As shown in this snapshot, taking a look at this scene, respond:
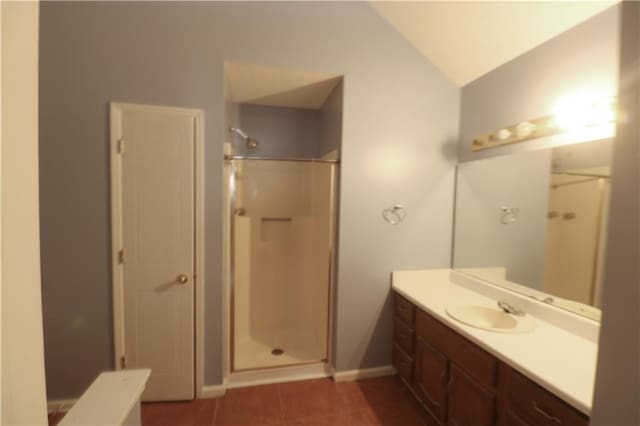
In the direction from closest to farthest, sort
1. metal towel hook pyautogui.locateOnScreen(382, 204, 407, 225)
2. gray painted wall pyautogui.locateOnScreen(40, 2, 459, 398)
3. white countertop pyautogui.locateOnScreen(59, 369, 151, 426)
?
white countertop pyautogui.locateOnScreen(59, 369, 151, 426)
gray painted wall pyautogui.locateOnScreen(40, 2, 459, 398)
metal towel hook pyautogui.locateOnScreen(382, 204, 407, 225)

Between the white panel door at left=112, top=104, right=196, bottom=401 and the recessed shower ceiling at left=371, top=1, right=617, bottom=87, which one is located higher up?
the recessed shower ceiling at left=371, top=1, right=617, bottom=87

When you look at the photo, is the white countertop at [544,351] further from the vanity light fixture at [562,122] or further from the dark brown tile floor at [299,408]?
the vanity light fixture at [562,122]

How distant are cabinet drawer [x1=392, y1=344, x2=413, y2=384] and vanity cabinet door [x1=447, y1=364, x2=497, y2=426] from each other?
424mm

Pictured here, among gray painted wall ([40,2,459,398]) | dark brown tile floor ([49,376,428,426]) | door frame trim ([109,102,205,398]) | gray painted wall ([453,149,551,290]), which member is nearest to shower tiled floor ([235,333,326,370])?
dark brown tile floor ([49,376,428,426])

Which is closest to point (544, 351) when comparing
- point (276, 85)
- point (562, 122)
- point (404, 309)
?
point (404, 309)

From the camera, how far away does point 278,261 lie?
2934 mm

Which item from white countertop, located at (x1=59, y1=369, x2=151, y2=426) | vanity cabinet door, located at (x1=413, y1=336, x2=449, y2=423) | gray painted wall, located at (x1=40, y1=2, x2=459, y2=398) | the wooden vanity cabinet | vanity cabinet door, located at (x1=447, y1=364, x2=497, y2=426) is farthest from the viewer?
gray painted wall, located at (x1=40, y1=2, x2=459, y2=398)

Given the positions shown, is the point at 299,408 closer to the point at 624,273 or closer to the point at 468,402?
the point at 468,402

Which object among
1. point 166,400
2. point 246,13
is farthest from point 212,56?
point 166,400

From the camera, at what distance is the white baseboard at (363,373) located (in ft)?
7.22

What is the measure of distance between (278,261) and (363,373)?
1331 millimetres

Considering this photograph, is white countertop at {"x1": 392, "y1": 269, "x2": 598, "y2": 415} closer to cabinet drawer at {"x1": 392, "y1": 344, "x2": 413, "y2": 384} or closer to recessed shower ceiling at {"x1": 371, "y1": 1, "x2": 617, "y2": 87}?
cabinet drawer at {"x1": 392, "y1": 344, "x2": 413, "y2": 384}

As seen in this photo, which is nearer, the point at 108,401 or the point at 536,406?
the point at 108,401

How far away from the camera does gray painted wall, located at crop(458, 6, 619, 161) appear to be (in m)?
1.35
